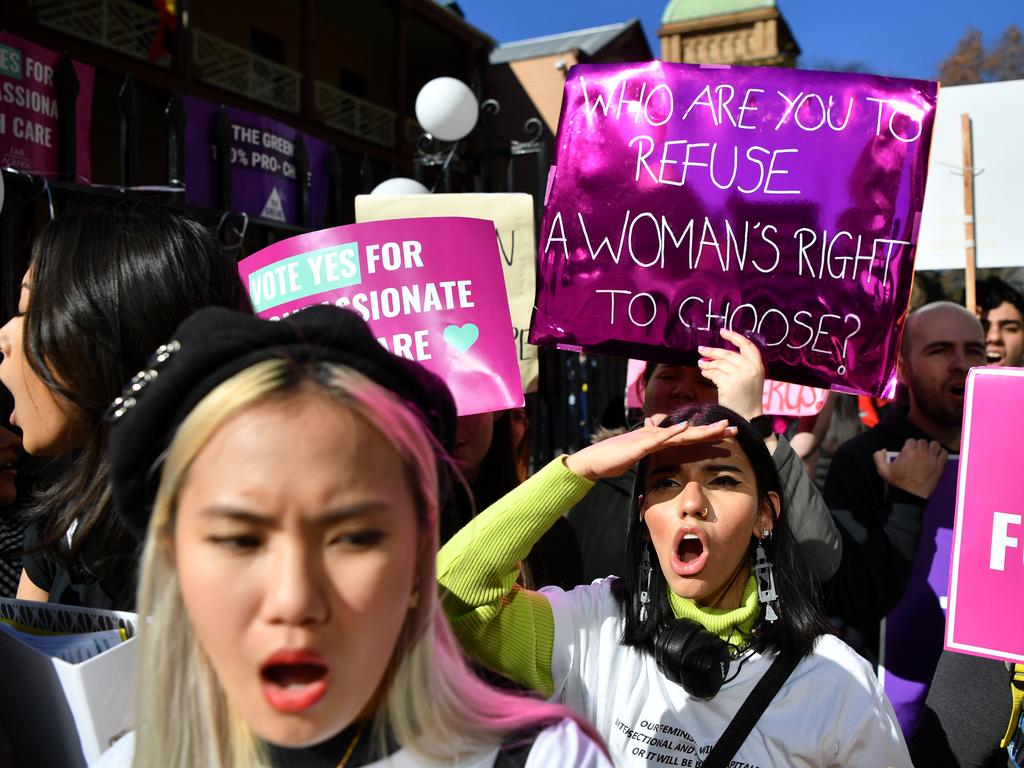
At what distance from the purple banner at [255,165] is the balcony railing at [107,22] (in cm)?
584

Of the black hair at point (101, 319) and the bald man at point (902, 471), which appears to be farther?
the bald man at point (902, 471)

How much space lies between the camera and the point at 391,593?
1003 millimetres

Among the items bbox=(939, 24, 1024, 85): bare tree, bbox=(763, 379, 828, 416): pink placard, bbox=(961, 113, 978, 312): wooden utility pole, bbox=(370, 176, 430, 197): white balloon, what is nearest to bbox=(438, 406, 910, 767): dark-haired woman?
bbox=(961, 113, 978, 312): wooden utility pole

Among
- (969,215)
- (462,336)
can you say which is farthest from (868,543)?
(969,215)

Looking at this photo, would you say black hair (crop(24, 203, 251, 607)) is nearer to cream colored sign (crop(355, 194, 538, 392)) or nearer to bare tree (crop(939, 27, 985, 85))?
cream colored sign (crop(355, 194, 538, 392))

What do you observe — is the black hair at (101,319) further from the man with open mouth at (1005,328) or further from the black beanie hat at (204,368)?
the man with open mouth at (1005,328)

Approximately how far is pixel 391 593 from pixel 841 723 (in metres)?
1.17

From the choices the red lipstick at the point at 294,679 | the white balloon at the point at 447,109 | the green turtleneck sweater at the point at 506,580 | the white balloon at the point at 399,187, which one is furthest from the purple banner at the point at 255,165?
the red lipstick at the point at 294,679

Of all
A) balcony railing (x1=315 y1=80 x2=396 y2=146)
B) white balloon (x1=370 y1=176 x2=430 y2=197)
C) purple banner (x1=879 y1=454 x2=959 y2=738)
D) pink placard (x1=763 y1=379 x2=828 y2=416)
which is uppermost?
balcony railing (x1=315 y1=80 x2=396 y2=146)

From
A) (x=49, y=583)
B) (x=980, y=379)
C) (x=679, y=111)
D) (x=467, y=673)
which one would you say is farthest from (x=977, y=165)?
(x=49, y=583)

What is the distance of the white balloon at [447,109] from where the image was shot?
578 cm

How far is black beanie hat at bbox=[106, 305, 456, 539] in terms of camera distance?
1022mm

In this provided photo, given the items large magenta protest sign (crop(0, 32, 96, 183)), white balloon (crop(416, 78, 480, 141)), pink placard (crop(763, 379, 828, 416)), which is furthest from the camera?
large magenta protest sign (crop(0, 32, 96, 183))

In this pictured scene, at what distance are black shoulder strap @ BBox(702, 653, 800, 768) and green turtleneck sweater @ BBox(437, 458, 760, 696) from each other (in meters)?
0.35
